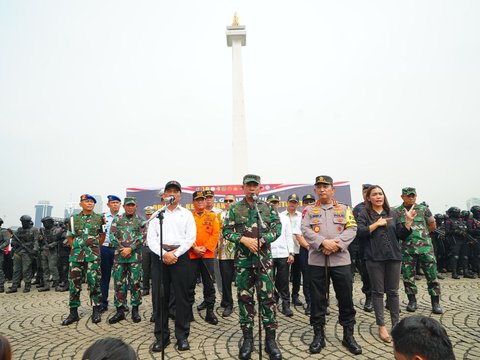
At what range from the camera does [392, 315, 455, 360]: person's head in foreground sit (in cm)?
149

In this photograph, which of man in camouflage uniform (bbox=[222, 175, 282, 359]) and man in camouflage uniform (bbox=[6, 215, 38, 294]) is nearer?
man in camouflage uniform (bbox=[222, 175, 282, 359])

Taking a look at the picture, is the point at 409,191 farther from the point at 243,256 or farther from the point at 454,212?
the point at 454,212

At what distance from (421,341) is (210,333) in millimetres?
3889

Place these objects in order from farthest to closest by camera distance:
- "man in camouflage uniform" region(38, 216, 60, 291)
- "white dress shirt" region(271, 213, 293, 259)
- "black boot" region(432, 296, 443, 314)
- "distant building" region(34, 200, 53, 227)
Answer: "distant building" region(34, 200, 53, 227), "man in camouflage uniform" region(38, 216, 60, 291), "white dress shirt" region(271, 213, 293, 259), "black boot" region(432, 296, 443, 314)

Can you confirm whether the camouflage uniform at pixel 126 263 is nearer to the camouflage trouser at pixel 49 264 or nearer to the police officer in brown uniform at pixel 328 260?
the police officer in brown uniform at pixel 328 260

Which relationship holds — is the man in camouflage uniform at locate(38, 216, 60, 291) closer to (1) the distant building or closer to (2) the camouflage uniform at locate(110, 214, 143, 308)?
(2) the camouflage uniform at locate(110, 214, 143, 308)

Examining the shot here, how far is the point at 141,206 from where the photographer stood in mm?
15172

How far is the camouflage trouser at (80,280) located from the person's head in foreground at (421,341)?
5474 millimetres

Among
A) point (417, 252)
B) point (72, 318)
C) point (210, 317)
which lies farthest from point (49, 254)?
point (417, 252)

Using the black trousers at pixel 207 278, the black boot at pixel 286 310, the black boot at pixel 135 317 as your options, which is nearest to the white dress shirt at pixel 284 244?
the black boot at pixel 286 310

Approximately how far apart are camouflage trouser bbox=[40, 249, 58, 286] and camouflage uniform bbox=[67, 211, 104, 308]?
470 cm

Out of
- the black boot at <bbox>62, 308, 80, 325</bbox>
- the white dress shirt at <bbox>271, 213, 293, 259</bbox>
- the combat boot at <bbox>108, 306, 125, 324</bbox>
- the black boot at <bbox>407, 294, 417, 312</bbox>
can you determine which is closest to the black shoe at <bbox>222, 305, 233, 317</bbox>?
the white dress shirt at <bbox>271, 213, 293, 259</bbox>

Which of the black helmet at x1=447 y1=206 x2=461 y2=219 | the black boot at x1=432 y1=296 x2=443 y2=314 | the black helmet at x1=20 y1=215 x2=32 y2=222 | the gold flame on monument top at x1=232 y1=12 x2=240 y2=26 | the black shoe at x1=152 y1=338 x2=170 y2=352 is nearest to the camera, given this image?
the black shoe at x1=152 y1=338 x2=170 y2=352

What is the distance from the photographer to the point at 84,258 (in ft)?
18.5
